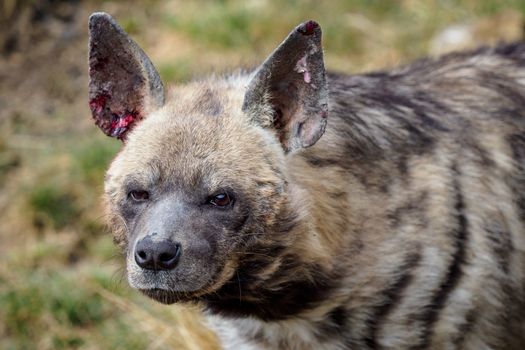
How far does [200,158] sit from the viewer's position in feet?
12.0

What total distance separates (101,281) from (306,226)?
2.66m

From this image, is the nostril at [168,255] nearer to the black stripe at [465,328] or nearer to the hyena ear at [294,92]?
the hyena ear at [294,92]

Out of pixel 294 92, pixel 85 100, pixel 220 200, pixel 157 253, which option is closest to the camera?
pixel 157 253

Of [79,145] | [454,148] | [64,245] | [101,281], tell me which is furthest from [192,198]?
[79,145]

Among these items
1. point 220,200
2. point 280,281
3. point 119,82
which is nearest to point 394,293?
point 280,281

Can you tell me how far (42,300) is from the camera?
20.4ft

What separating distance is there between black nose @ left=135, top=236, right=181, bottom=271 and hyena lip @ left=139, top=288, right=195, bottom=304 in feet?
0.43

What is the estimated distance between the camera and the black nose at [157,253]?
Result: 3463 mm

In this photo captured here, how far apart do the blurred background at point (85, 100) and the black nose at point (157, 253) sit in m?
1.98

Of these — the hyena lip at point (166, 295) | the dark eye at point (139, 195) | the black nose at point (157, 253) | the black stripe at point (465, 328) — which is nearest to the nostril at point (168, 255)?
the black nose at point (157, 253)

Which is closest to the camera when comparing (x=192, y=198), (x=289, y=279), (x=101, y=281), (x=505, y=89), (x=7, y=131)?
(x=192, y=198)

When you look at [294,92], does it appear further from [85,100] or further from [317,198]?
[85,100]

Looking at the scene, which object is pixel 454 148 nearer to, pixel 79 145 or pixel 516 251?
pixel 516 251

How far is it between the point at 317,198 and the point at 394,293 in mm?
518
